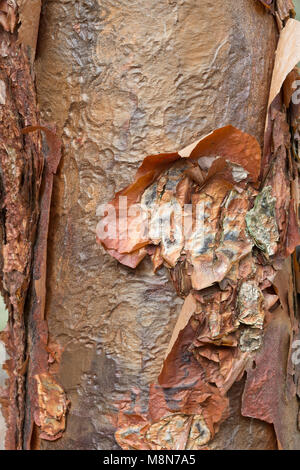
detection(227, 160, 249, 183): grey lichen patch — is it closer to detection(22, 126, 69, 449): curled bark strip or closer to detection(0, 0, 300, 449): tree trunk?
detection(0, 0, 300, 449): tree trunk

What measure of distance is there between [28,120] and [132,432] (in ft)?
1.40

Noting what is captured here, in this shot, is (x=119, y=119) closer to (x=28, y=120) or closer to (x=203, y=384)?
(x=28, y=120)

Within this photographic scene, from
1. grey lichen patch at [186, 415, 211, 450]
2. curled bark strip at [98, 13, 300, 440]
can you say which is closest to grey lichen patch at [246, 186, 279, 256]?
curled bark strip at [98, 13, 300, 440]

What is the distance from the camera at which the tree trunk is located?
69cm

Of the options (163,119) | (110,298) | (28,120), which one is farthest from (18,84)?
(110,298)

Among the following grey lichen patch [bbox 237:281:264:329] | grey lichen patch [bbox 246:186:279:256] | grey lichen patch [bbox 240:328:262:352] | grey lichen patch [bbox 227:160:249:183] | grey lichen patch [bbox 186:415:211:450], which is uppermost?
grey lichen patch [bbox 227:160:249:183]

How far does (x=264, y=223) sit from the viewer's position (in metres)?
0.70

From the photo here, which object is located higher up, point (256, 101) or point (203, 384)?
point (256, 101)

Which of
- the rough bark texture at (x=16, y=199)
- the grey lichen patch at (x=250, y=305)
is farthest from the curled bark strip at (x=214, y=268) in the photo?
the rough bark texture at (x=16, y=199)

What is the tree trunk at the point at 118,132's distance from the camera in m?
0.69

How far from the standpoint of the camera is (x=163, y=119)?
0.70 metres

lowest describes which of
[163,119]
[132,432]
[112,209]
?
[132,432]

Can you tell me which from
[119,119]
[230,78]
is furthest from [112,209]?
[230,78]

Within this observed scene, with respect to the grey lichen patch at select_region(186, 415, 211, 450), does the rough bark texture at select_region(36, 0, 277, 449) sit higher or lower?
higher
